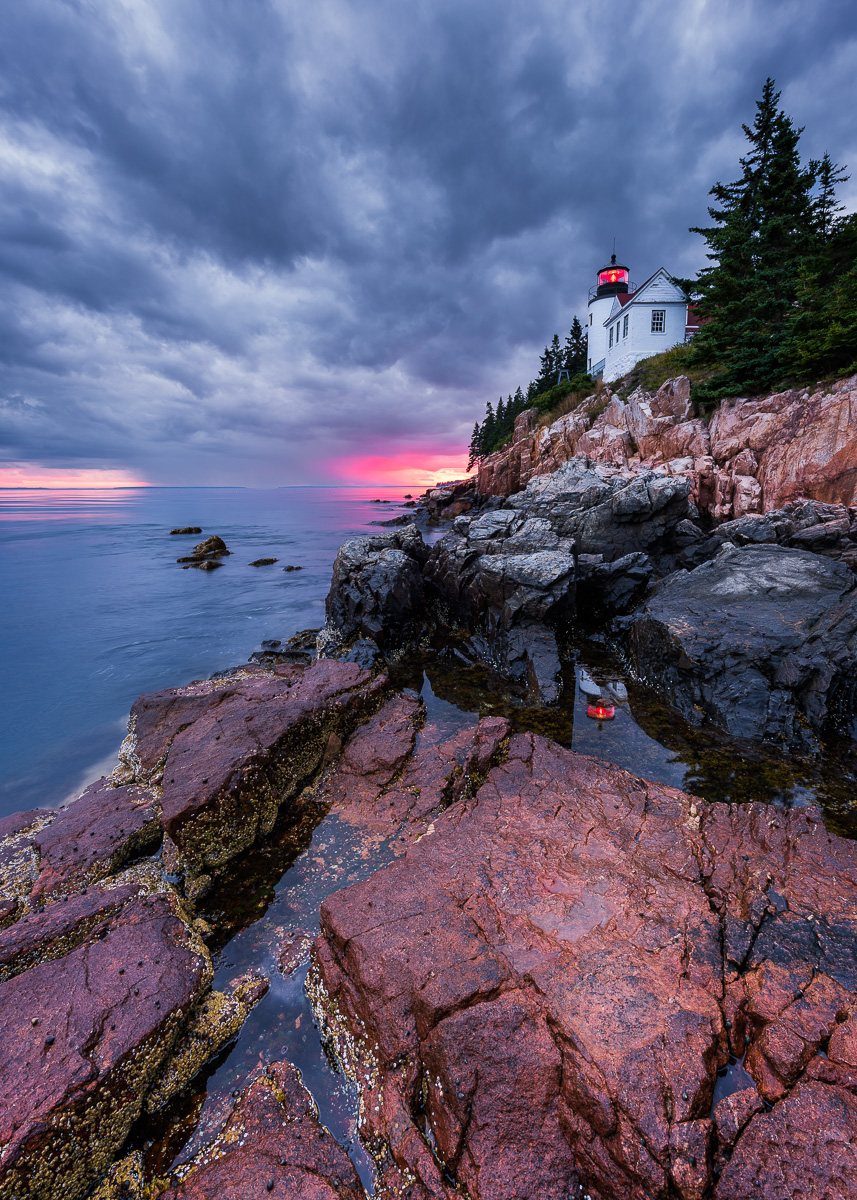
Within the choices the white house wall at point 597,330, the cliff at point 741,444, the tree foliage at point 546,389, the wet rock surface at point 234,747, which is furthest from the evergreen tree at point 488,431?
the wet rock surface at point 234,747

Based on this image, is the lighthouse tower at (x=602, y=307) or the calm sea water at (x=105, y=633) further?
the lighthouse tower at (x=602, y=307)

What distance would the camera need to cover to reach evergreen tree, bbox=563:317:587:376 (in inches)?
2517

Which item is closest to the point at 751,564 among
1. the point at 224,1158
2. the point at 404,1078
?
the point at 404,1078

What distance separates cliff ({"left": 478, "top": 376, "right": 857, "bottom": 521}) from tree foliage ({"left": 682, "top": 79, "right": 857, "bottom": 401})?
84.6 inches

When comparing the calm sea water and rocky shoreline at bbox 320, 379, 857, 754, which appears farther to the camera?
the calm sea water

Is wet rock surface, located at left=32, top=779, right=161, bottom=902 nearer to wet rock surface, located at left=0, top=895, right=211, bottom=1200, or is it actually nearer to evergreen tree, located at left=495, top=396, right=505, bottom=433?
wet rock surface, located at left=0, top=895, right=211, bottom=1200

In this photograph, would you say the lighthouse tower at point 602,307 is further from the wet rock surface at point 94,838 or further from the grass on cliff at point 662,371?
the wet rock surface at point 94,838

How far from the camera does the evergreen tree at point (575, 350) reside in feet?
210

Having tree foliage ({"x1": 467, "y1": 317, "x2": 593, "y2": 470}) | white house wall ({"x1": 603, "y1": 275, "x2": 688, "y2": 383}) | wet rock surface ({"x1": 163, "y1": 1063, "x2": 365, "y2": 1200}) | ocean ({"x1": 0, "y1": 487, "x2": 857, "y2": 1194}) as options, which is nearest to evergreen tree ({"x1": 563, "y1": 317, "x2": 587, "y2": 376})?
tree foliage ({"x1": 467, "y1": 317, "x2": 593, "y2": 470})

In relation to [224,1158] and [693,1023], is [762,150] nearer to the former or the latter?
[693,1023]

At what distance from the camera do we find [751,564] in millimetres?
13383

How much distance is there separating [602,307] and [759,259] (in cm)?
2463

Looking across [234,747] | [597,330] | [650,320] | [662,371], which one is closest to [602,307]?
[597,330]

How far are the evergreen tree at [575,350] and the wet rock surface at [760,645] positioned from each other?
6099cm
